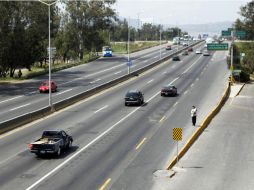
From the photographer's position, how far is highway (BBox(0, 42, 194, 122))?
5019 cm

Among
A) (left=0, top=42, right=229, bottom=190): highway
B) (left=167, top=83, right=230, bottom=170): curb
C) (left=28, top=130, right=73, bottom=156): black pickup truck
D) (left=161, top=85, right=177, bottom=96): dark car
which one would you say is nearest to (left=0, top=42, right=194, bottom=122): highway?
(left=0, top=42, right=229, bottom=190): highway

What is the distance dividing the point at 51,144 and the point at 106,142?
19.2ft

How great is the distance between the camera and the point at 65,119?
42.6 m

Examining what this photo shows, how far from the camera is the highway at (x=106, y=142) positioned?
2498 cm

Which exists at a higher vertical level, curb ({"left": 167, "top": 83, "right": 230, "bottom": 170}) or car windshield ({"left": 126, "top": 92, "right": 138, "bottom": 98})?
car windshield ({"left": 126, "top": 92, "right": 138, "bottom": 98})

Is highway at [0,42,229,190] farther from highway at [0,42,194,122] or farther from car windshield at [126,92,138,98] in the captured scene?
highway at [0,42,194,122]

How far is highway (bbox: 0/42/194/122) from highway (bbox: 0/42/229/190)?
394cm

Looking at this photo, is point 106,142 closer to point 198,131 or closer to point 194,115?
point 198,131

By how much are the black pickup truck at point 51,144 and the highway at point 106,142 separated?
0.53m

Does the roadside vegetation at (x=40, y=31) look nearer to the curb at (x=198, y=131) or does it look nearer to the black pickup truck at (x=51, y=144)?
the curb at (x=198, y=131)

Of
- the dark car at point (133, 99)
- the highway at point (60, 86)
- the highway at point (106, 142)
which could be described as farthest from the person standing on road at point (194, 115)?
the highway at point (60, 86)

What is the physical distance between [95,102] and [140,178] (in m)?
28.6

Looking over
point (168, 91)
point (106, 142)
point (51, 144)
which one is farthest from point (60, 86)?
point (51, 144)

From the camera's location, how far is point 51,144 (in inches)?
1125
